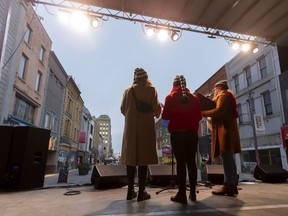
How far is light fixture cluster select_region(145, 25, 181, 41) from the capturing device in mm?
8453

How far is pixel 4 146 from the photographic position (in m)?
4.64

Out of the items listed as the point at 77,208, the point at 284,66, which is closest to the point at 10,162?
the point at 77,208

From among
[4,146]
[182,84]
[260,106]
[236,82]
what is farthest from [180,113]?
[236,82]

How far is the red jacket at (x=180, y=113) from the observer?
3172 millimetres

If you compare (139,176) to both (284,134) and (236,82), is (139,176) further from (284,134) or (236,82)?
(236,82)

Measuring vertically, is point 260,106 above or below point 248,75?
below

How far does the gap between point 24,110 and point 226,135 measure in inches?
505

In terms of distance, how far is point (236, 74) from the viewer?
790 inches

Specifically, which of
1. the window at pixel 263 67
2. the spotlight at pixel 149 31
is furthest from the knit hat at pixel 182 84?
the window at pixel 263 67

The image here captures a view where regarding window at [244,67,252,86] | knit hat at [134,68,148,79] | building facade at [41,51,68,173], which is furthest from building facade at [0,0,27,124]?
window at [244,67,252,86]

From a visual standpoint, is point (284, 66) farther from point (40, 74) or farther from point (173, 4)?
point (40, 74)

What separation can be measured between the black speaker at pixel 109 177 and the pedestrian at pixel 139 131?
1343 mm

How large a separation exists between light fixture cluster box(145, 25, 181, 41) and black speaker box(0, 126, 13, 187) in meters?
6.10

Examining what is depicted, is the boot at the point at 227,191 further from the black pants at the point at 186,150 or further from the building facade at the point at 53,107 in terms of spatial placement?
the building facade at the point at 53,107
